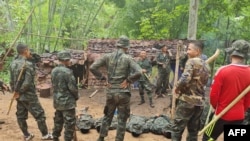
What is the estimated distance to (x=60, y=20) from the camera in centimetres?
1852

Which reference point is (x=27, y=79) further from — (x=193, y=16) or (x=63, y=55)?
(x=193, y=16)

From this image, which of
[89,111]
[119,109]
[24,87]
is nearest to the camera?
[119,109]

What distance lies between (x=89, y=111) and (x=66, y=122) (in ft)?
14.3

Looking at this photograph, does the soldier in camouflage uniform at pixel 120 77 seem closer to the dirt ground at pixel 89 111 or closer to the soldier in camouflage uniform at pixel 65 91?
the soldier in camouflage uniform at pixel 65 91

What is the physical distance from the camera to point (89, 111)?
35.4ft

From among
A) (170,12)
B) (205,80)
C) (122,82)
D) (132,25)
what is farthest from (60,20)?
(205,80)

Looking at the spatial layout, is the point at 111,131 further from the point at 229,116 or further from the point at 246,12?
the point at 246,12

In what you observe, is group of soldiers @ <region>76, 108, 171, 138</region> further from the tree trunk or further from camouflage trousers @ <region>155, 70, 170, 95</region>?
the tree trunk

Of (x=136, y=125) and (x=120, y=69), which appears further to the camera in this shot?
(x=136, y=125)

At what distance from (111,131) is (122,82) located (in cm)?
216

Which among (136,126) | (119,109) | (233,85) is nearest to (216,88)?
(233,85)

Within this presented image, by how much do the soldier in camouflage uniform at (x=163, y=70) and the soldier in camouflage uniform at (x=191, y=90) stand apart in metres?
6.09

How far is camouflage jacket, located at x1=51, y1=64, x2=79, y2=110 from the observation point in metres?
6.29

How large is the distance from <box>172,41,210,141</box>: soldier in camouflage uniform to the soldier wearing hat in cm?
69
